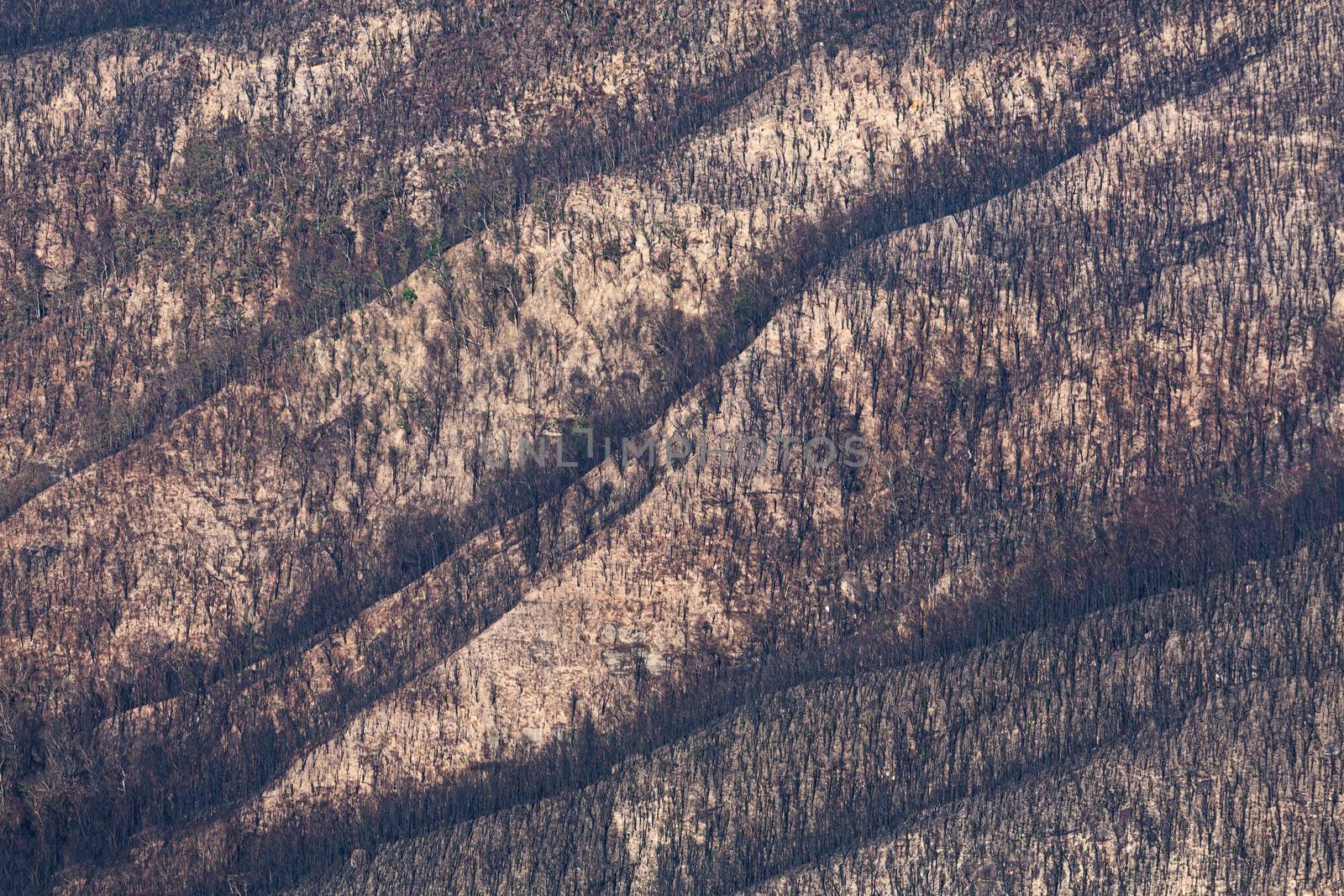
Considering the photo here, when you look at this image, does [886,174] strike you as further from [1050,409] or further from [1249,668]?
[1249,668]

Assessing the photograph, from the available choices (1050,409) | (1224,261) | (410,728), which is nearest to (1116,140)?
(1224,261)

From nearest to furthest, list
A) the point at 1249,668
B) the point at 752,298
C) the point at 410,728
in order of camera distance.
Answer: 1. the point at 1249,668
2. the point at 410,728
3. the point at 752,298

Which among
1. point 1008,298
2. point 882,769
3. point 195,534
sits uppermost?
point 1008,298

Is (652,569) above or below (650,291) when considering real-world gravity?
below

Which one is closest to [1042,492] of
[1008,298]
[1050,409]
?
[1050,409]

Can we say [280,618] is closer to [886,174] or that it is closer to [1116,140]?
[886,174]

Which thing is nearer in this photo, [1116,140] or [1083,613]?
[1083,613]

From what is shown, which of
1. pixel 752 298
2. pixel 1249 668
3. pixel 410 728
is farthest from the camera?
pixel 752 298
